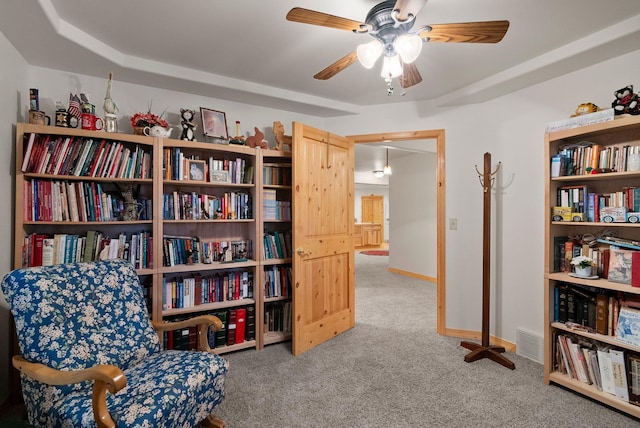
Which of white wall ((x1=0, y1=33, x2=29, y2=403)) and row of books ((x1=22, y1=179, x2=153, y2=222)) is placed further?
row of books ((x1=22, y1=179, x2=153, y2=222))

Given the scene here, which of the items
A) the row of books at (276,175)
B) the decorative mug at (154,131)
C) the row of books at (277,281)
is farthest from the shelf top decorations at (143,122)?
the row of books at (277,281)

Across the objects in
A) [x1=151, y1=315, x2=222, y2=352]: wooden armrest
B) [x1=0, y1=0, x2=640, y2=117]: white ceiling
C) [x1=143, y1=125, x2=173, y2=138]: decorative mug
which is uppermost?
[x1=0, y1=0, x2=640, y2=117]: white ceiling

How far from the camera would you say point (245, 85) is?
274cm

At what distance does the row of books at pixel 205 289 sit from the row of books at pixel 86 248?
0.28 metres

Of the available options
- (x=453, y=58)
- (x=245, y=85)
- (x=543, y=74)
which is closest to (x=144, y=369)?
(x=245, y=85)

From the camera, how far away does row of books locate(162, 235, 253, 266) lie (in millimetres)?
2539

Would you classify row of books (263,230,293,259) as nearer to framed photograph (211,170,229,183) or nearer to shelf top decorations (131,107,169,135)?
framed photograph (211,170,229,183)

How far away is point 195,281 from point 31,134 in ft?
4.94

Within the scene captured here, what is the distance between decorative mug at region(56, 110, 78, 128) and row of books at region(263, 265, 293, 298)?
1.88 meters

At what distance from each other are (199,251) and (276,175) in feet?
3.24

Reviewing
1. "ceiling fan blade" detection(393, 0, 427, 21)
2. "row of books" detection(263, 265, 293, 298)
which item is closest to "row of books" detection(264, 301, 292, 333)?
"row of books" detection(263, 265, 293, 298)

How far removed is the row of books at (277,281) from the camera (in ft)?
9.57

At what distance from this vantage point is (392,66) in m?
1.65

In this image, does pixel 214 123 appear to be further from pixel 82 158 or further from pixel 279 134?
pixel 82 158
